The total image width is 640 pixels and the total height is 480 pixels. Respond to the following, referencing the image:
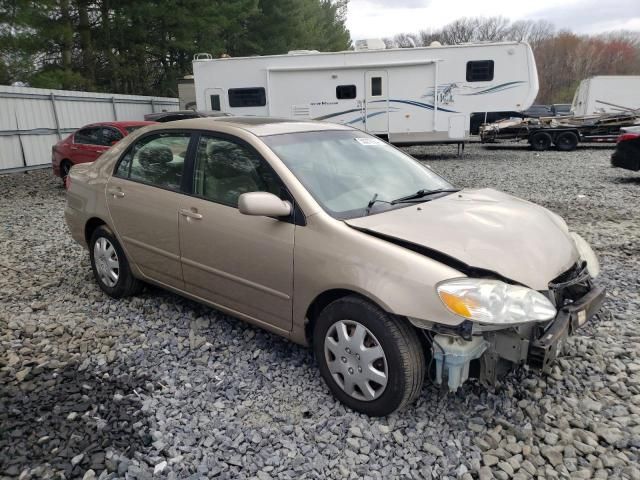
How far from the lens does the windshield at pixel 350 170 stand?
3.14 metres

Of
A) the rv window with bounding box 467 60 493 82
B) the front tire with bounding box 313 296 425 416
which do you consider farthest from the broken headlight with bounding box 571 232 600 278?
the rv window with bounding box 467 60 493 82

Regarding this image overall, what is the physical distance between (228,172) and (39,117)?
14.0m

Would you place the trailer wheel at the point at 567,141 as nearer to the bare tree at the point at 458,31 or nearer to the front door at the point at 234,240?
the front door at the point at 234,240

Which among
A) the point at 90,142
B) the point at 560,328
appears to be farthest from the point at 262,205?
the point at 90,142

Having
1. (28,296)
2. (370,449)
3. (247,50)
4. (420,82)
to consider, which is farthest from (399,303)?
(247,50)

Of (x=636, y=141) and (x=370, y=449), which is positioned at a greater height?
(x=636, y=141)

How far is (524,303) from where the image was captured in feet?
8.04

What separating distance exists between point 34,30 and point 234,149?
47.1 ft

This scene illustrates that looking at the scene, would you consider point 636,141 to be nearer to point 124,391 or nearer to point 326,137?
point 326,137

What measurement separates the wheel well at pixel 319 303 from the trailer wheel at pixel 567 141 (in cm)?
1644

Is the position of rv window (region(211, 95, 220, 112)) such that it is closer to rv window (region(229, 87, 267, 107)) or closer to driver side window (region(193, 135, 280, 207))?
rv window (region(229, 87, 267, 107))

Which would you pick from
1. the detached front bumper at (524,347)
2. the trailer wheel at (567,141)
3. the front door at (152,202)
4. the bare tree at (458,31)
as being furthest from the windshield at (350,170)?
→ the bare tree at (458,31)

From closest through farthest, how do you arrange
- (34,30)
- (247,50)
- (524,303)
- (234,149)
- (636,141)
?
1. (524,303)
2. (234,149)
3. (636,141)
4. (34,30)
5. (247,50)

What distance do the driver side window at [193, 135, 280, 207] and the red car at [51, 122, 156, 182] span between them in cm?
721
